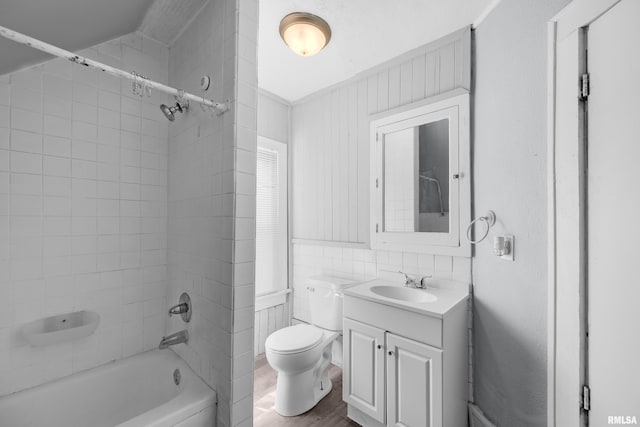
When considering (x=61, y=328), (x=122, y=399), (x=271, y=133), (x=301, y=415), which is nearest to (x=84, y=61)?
(x=61, y=328)

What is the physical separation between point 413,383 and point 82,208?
79.2 inches

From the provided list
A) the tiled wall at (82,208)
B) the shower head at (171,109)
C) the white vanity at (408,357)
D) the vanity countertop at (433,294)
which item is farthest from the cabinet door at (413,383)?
the shower head at (171,109)

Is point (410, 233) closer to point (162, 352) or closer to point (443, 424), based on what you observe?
point (443, 424)

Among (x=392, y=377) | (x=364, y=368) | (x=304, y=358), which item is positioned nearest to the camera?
(x=392, y=377)

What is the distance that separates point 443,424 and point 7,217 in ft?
7.63

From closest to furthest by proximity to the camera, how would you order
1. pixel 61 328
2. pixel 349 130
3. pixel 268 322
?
pixel 61 328 → pixel 349 130 → pixel 268 322

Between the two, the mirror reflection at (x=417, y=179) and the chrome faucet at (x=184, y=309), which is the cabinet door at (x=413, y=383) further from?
the chrome faucet at (x=184, y=309)

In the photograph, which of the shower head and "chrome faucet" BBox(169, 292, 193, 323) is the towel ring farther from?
the shower head

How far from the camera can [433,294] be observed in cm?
168

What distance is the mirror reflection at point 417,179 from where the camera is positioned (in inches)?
70.4

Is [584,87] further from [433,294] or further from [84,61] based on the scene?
[84,61]
